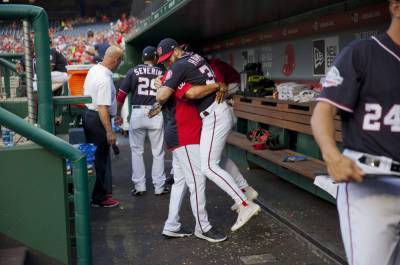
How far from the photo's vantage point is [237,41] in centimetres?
952

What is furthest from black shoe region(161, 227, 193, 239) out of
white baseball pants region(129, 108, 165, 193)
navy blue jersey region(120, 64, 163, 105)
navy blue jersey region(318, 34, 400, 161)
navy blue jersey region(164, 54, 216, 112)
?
navy blue jersey region(318, 34, 400, 161)

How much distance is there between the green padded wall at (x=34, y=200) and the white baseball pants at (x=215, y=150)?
1.73 metres

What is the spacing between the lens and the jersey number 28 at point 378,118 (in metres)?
2.16

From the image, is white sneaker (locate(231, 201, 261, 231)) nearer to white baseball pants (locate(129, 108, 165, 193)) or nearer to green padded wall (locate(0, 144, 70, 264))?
green padded wall (locate(0, 144, 70, 264))

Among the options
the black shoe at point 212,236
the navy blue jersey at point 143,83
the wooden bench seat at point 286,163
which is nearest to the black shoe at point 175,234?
the black shoe at point 212,236

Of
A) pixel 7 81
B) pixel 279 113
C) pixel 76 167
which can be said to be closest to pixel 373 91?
pixel 76 167

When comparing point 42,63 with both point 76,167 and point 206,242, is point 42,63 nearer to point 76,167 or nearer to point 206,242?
point 76,167

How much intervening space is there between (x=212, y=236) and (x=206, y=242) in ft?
0.24

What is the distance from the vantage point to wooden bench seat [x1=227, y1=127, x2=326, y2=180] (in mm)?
5292

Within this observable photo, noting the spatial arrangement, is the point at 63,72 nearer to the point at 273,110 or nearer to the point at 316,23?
the point at 273,110

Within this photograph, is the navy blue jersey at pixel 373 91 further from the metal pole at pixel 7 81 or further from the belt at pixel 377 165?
the metal pole at pixel 7 81

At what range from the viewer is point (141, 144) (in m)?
6.52

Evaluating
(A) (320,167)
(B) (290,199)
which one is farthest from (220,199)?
(A) (320,167)

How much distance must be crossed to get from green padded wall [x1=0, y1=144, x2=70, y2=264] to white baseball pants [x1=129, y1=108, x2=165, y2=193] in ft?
11.4
